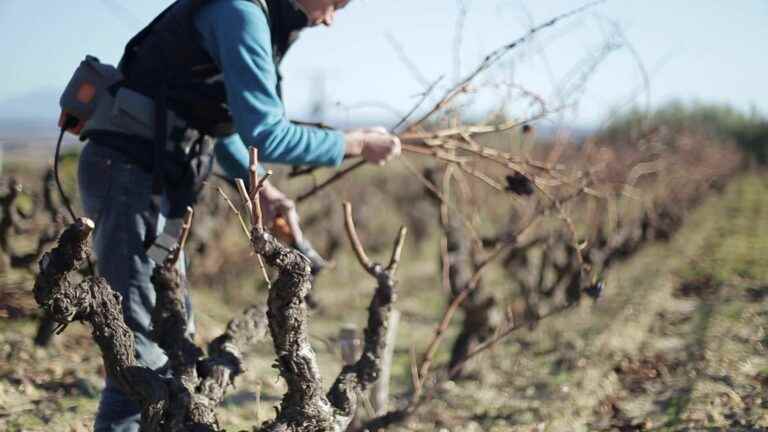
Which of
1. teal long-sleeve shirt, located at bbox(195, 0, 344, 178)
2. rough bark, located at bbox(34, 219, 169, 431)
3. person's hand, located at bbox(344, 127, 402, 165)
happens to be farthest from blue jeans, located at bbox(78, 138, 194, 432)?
person's hand, located at bbox(344, 127, 402, 165)

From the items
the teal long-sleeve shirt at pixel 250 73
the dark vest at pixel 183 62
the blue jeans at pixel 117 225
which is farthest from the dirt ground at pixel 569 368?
the dark vest at pixel 183 62

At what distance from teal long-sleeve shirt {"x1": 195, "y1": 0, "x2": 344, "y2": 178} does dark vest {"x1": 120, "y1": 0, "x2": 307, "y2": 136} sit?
79 millimetres

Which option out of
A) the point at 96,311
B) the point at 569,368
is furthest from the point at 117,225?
the point at 569,368

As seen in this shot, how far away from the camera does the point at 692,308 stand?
7.14 metres

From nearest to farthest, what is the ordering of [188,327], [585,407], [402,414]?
[188,327] → [402,414] → [585,407]

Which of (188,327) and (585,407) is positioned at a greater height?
(585,407)

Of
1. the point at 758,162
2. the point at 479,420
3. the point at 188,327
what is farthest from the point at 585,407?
the point at 758,162

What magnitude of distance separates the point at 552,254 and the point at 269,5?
17.5 ft

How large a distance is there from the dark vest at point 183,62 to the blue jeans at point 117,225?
23 cm

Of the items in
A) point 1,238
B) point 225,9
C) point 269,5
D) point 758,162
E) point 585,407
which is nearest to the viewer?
point 225,9

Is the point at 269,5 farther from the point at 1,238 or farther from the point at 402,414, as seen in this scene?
the point at 1,238

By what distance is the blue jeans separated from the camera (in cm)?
228

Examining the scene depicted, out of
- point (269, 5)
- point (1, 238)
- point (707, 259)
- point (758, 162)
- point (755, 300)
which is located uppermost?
point (758, 162)

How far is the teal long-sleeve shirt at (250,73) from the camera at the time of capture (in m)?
2.03
